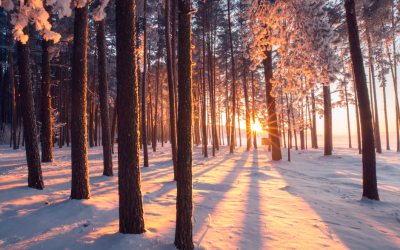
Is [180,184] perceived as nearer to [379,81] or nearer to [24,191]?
[24,191]

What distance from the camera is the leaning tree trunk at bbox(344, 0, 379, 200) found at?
231 inches

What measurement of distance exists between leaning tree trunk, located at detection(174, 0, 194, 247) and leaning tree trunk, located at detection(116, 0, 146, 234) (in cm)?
86

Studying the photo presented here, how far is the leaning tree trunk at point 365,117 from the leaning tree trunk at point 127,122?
6.58 metres

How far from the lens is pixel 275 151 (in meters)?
13.4

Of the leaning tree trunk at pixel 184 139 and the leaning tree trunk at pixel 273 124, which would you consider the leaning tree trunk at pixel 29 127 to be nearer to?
the leaning tree trunk at pixel 184 139

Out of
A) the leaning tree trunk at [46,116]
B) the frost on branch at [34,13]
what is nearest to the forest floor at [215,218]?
the leaning tree trunk at [46,116]

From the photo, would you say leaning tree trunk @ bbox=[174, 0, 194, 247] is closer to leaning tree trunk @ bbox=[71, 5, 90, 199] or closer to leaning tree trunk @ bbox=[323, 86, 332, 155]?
leaning tree trunk @ bbox=[71, 5, 90, 199]

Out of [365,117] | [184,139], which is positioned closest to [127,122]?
[184,139]

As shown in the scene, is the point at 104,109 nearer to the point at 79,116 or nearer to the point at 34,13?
the point at 79,116

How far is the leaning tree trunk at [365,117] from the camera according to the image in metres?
5.86

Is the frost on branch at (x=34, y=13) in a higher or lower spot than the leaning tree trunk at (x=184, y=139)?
higher

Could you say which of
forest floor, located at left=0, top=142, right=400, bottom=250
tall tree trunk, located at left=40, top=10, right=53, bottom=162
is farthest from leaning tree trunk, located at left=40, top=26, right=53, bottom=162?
forest floor, located at left=0, top=142, right=400, bottom=250

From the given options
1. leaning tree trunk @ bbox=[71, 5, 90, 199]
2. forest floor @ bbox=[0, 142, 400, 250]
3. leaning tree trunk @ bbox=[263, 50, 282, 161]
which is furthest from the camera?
leaning tree trunk @ bbox=[263, 50, 282, 161]

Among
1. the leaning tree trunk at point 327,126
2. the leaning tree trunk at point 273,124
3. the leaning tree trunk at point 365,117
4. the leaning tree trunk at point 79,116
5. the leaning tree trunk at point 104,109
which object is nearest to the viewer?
the leaning tree trunk at point 79,116
